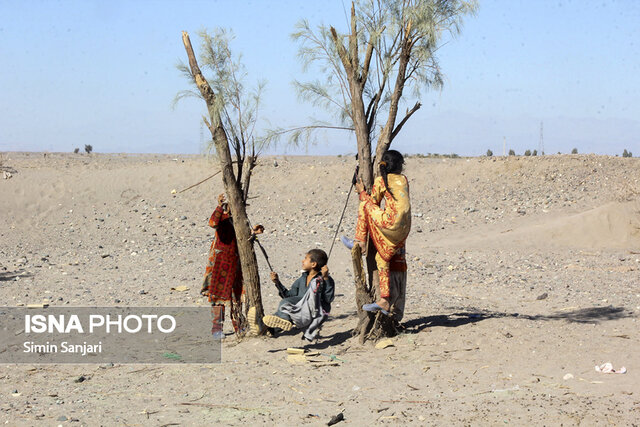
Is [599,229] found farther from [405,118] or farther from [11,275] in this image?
[11,275]

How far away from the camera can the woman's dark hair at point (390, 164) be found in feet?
21.6

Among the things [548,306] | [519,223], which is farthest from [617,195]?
[548,306]

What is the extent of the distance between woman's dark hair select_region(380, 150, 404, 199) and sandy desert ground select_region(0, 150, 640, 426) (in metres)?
1.68

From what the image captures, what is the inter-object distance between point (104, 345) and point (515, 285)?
604cm

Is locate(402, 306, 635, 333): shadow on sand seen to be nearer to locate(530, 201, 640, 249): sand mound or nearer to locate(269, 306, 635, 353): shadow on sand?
locate(269, 306, 635, 353): shadow on sand

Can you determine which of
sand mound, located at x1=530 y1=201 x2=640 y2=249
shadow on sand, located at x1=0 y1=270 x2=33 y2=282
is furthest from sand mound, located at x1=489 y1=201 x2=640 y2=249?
shadow on sand, located at x1=0 y1=270 x2=33 y2=282

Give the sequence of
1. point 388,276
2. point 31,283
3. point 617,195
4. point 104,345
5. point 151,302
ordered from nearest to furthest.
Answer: point 388,276 → point 104,345 → point 151,302 → point 31,283 → point 617,195

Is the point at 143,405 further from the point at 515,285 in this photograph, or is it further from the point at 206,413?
the point at 515,285

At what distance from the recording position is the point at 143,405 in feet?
18.8

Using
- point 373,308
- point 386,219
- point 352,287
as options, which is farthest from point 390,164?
point 352,287

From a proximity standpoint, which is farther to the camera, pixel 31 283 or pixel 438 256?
pixel 438 256

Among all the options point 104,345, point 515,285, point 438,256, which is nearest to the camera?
point 104,345

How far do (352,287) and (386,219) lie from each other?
4189mm

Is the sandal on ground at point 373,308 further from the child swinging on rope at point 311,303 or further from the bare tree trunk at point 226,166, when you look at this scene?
the bare tree trunk at point 226,166
